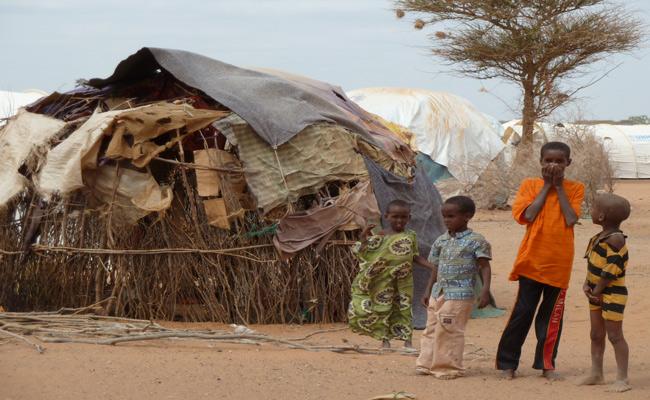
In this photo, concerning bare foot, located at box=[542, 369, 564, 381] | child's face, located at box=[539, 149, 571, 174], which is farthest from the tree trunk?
child's face, located at box=[539, 149, 571, 174]

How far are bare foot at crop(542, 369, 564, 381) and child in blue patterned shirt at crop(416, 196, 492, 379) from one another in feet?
1.60

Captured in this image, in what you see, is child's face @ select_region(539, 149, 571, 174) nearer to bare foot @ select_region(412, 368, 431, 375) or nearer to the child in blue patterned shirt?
the child in blue patterned shirt

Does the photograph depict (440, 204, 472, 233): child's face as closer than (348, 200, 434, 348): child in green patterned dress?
Yes

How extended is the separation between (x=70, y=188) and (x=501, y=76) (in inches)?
534

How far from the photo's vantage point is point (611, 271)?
12.9 feet

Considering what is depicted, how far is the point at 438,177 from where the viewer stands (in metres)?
16.5

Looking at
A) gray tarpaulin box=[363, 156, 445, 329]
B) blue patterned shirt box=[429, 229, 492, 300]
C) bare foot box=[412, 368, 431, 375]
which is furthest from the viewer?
gray tarpaulin box=[363, 156, 445, 329]

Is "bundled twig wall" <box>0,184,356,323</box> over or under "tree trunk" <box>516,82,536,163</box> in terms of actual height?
under

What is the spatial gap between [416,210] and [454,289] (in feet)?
8.66

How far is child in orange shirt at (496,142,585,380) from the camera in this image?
409 centimetres

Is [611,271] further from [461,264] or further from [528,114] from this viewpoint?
[528,114]

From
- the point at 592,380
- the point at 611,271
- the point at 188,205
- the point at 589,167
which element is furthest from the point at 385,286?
the point at 589,167

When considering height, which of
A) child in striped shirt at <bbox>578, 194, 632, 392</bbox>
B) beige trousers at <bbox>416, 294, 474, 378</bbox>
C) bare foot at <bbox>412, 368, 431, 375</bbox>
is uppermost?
child in striped shirt at <bbox>578, 194, 632, 392</bbox>

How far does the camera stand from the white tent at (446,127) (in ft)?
53.8
